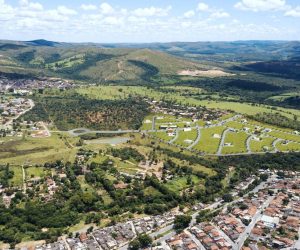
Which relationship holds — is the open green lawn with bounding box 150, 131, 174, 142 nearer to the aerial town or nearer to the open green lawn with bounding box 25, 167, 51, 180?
the open green lawn with bounding box 25, 167, 51, 180

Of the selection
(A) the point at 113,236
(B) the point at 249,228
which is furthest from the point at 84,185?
(B) the point at 249,228

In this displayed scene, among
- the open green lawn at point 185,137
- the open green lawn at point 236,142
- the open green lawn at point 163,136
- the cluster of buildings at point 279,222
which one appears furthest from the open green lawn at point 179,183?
the open green lawn at point 163,136

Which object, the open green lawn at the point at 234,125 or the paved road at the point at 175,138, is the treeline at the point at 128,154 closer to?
the paved road at the point at 175,138

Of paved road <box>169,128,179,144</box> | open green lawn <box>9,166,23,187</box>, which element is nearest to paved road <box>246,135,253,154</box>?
paved road <box>169,128,179,144</box>

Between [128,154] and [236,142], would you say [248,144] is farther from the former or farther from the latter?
[128,154]

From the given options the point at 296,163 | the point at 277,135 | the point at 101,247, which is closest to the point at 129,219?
the point at 101,247

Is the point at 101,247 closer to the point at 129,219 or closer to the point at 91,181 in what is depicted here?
the point at 129,219

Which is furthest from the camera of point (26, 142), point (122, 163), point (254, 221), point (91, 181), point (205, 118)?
point (205, 118)
